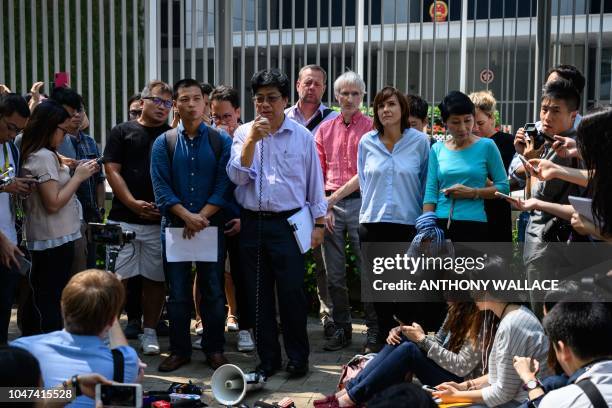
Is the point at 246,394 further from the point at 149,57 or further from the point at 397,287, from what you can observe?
the point at 149,57

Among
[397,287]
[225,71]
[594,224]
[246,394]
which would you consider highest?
[225,71]

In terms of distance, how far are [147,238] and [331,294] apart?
1.43 metres

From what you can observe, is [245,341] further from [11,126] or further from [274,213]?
[11,126]

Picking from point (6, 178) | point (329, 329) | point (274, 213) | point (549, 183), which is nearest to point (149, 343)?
point (329, 329)

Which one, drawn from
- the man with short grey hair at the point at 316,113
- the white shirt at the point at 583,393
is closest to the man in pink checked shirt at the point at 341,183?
the man with short grey hair at the point at 316,113

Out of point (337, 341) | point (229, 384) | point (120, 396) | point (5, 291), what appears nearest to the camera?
point (120, 396)

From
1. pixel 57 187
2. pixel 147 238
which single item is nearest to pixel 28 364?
pixel 57 187

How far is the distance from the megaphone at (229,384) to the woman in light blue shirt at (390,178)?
1.31 metres

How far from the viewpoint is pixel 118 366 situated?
366 centimetres

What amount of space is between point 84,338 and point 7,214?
2304 millimetres

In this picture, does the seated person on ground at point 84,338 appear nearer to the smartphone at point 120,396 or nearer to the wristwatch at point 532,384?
the smartphone at point 120,396

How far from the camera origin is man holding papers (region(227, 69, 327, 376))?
5.91m

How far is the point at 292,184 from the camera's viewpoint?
19.5 feet

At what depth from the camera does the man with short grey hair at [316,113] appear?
6.89 meters
